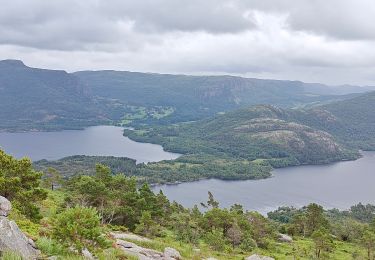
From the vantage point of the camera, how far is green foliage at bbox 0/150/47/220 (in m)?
34.0

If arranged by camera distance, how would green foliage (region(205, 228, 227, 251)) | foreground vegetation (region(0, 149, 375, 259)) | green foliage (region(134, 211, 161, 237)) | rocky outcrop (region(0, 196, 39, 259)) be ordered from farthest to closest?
green foliage (region(205, 228, 227, 251)), green foliage (region(134, 211, 161, 237)), foreground vegetation (region(0, 149, 375, 259)), rocky outcrop (region(0, 196, 39, 259))

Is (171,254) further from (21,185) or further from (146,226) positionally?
(146,226)

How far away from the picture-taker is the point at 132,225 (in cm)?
6244

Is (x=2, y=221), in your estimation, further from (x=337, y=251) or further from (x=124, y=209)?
(x=337, y=251)

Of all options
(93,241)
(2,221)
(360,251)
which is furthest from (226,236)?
(2,221)

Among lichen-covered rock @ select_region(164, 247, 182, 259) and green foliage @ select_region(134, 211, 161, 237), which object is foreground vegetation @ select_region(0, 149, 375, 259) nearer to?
green foliage @ select_region(134, 211, 161, 237)

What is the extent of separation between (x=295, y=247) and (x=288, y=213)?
10172 centimetres

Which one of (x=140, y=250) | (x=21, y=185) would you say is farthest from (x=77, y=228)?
(x=21, y=185)

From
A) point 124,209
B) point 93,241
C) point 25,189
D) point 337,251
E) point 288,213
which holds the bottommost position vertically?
point 288,213

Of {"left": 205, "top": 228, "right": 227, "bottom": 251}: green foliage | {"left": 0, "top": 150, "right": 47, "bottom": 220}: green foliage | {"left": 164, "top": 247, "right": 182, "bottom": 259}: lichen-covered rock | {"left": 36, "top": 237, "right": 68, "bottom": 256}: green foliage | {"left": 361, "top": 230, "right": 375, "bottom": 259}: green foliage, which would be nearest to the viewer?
{"left": 36, "top": 237, "right": 68, "bottom": 256}: green foliage

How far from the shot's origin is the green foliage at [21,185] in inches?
1339

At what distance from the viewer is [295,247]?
88125mm

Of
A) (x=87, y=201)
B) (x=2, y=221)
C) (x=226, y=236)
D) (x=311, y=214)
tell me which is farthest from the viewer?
(x=311, y=214)

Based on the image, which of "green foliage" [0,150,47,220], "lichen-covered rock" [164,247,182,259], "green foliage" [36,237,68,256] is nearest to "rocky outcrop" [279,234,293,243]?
"green foliage" [0,150,47,220]
